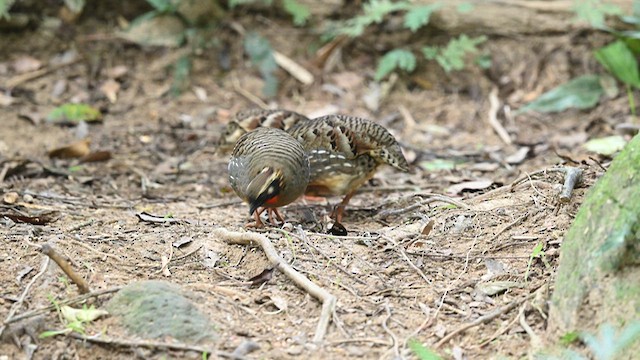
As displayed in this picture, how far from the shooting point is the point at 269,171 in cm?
566

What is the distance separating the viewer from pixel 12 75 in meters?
9.46

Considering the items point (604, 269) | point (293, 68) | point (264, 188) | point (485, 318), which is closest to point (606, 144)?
point (293, 68)

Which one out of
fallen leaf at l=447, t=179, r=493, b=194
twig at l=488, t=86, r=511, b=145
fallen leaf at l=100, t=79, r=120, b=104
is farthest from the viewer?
fallen leaf at l=100, t=79, r=120, b=104

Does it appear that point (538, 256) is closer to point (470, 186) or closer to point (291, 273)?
point (291, 273)

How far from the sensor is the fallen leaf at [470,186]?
667 cm

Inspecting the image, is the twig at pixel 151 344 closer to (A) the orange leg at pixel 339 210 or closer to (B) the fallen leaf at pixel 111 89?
(A) the orange leg at pixel 339 210

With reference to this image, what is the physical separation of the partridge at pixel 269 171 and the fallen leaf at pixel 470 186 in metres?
1.35

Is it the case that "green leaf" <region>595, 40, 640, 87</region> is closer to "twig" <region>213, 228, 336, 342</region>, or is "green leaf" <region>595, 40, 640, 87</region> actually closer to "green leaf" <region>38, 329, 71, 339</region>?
"twig" <region>213, 228, 336, 342</region>

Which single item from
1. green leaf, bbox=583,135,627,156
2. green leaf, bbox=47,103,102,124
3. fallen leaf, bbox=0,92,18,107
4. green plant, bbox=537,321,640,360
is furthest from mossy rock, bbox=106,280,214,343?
fallen leaf, bbox=0,92,18,107

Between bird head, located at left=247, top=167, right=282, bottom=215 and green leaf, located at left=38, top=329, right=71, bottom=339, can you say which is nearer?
green leaf, located at left=38, top=329, right=71, bottom=339

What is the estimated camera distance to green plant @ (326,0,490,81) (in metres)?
9.23

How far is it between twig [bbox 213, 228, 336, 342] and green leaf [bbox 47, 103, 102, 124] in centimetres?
427

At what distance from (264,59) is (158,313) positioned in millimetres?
5945

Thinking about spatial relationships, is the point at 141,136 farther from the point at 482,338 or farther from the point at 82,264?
the point at 482,338
